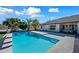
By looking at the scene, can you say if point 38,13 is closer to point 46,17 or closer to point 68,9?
point 46,17

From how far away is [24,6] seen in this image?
399 inches

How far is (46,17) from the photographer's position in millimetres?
12000

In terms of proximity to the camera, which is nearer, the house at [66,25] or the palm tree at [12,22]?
the palm tree at [12,22]

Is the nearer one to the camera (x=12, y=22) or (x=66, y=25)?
(x=12, y=22)

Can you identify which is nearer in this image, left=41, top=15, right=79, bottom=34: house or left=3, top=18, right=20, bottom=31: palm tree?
left=3, top=18, right=20, bottom=31: palm tree

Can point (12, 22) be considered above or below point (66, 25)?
above
